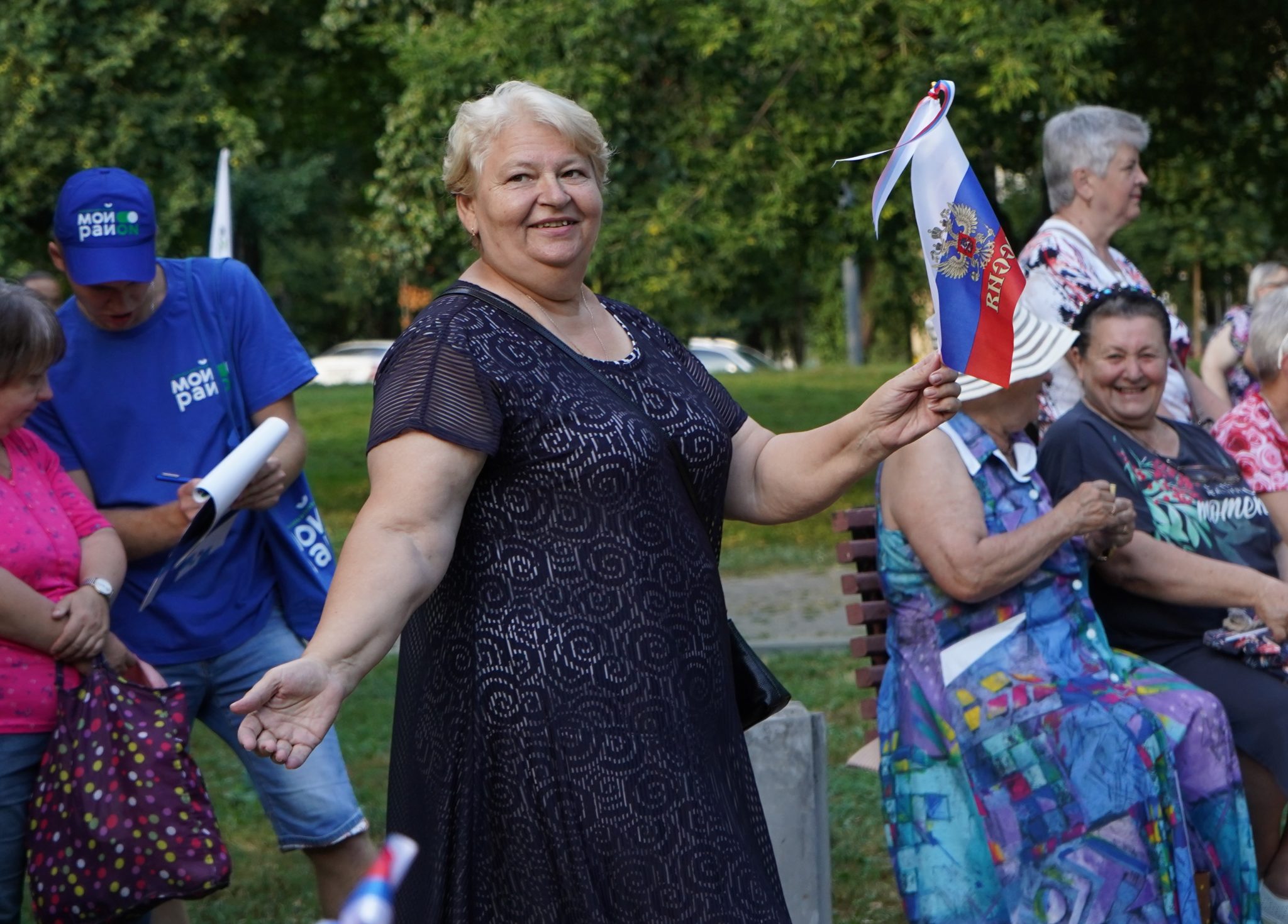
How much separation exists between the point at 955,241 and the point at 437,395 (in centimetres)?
89

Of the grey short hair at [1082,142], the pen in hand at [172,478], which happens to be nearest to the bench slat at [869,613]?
the grey short hair at [1082,142]

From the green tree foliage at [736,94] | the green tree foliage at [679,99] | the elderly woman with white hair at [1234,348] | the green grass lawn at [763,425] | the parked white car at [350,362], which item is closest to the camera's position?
the elderly woman with white hair at [1234,348]

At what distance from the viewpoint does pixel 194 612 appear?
3844 millimetres

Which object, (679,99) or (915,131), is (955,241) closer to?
(915,131)

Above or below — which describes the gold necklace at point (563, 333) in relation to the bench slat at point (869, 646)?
above

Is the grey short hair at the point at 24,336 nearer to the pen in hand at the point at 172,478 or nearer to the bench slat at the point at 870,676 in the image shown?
the pen in hand at the point at 172,478

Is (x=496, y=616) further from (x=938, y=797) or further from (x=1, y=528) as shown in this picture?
(x=938, y=797)

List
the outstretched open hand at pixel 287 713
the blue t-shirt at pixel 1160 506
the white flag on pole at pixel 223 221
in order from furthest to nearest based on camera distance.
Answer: the white flag on pole at pixel 223 221
the blue t-shirt at pixel 1160 506
the outstretched open hand at pixel 287 713

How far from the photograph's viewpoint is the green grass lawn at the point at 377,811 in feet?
17.0

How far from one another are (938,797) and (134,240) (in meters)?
2.27

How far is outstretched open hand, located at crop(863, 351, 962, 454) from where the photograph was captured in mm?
2861

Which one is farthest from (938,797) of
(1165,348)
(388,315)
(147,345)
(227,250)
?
(388,315)

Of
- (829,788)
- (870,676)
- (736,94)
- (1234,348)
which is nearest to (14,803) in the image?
(870,676)

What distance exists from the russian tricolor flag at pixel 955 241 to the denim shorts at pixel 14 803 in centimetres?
205
